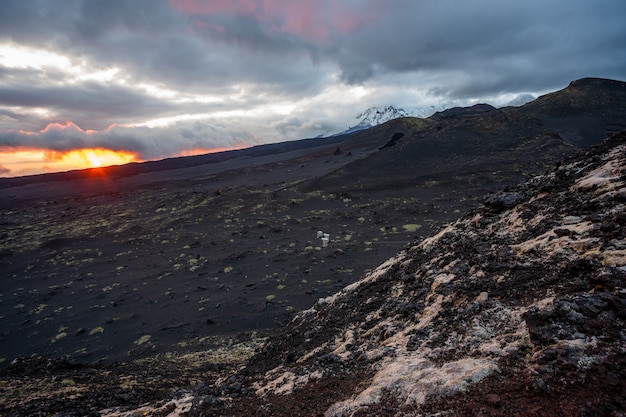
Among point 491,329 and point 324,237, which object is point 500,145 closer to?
point 324,237

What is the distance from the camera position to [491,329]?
3938 mm

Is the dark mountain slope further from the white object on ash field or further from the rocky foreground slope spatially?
the rocky foreground slope

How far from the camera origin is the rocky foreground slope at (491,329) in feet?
9.41

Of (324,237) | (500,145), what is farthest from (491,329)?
(500,145)

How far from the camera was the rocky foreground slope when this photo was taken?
2.87 meters

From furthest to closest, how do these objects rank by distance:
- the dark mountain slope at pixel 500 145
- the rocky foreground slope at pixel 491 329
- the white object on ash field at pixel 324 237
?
the dark mountain slope at pixel 500 145 < the white object on ash field at pixel 324 237 < the rocky foreground slope at pixel 491 329

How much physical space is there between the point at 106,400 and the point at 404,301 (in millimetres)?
6098

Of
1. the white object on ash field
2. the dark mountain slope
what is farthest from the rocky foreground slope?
Result: the dark mountain slope

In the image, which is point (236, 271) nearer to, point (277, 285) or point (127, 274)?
point (277, 285)

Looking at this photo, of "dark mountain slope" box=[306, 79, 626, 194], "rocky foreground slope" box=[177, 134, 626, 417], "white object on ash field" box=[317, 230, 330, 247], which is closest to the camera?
"rocky foreground slope" box=[177, 134, 626, 417]

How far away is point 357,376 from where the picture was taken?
4.39 metres

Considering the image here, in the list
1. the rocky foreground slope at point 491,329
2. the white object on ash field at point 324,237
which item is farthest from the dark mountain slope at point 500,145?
the rocky foreground slope at point 491,329

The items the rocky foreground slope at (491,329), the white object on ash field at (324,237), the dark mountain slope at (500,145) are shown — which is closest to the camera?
the rocky foreground slope at (491,329)

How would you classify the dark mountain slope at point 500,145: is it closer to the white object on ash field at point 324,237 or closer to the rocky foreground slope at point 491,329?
the white object on ash field at point 324,237
